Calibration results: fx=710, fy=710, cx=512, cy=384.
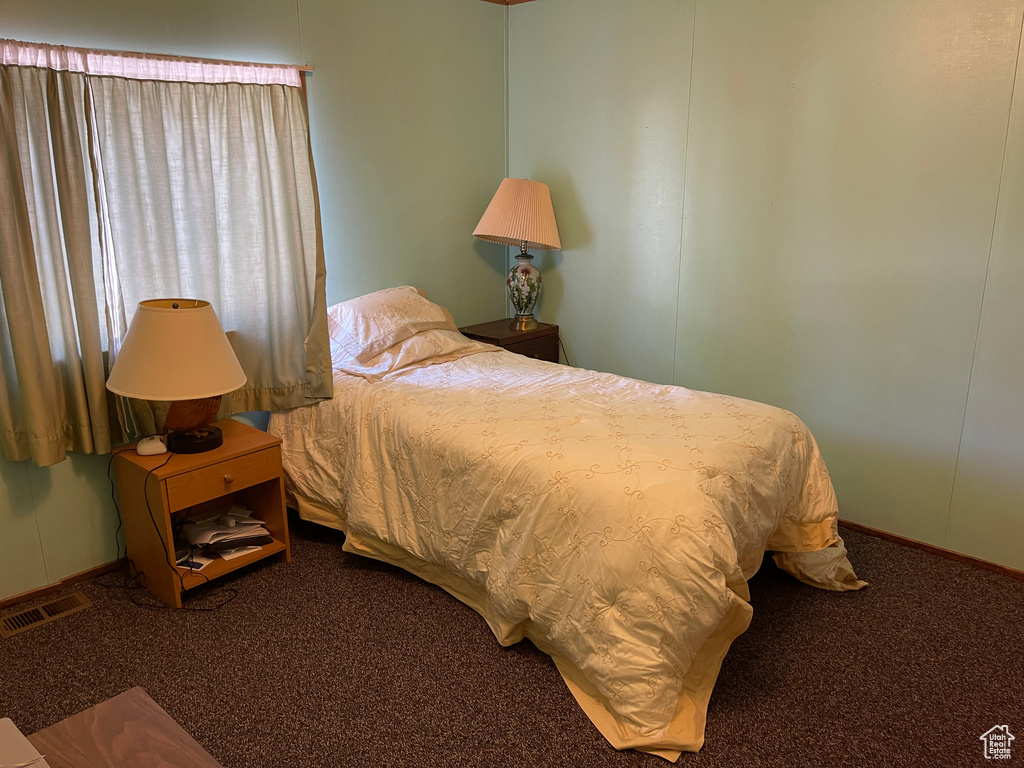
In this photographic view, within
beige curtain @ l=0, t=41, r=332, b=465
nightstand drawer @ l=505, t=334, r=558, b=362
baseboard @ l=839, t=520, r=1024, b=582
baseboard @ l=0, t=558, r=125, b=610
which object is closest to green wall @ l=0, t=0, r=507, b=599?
baseboard @ l=0, t=558, r=125, b=610

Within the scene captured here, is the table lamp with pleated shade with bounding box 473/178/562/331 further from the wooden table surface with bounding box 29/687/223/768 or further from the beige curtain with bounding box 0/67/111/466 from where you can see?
the wooden table surface with bounding box 29/687/223/768

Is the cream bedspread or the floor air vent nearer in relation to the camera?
the cream bedspread

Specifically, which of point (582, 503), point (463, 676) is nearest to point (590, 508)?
point (582, 503)

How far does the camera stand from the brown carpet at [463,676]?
73.4 inches

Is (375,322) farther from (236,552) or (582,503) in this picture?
(582,503)

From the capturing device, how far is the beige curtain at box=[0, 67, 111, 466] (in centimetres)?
220

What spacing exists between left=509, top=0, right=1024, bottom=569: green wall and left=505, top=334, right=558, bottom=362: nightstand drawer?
0.30 m

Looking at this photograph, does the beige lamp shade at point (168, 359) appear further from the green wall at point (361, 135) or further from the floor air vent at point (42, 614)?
the floor air vent at point (42, 614)

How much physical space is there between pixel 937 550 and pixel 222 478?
2.79m

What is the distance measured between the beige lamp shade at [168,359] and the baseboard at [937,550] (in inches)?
103

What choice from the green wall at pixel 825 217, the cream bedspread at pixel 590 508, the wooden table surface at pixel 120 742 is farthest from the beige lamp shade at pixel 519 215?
the wooden table surface at pixel 120 742

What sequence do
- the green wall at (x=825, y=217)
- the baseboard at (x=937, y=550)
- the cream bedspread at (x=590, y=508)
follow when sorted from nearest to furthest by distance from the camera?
the cream bedspread at (x=590, y=508), the green wall at (x=825, y=217), the baseboard at (x=937, y=550)

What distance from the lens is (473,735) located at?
1903 mm

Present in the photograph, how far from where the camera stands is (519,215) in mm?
3629
